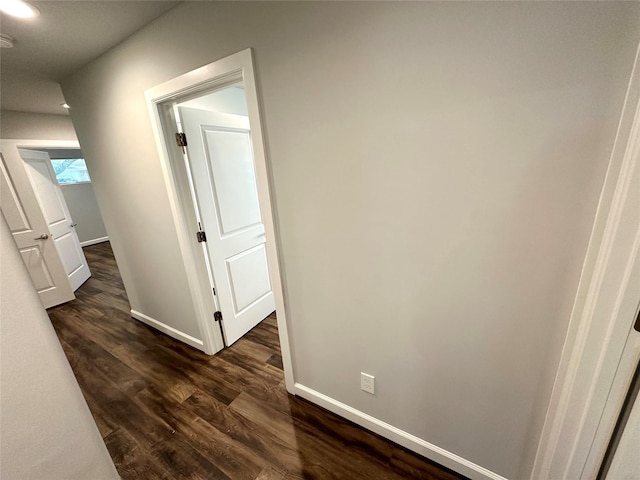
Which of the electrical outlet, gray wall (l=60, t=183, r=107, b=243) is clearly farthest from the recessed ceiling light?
gray wall (l=60, t=183, r=107, b=243)

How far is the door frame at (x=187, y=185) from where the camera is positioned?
1196mm

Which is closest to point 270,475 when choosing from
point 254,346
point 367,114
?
point 254,346

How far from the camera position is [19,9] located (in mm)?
1167

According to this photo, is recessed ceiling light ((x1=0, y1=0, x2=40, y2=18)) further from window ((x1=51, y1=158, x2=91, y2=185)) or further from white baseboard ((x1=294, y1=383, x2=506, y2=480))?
window ((x1=51, y1=158, x2=91, y2=185))

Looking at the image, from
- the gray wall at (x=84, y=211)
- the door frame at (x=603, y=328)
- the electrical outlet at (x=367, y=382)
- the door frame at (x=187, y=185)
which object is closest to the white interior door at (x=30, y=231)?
the door frame at (x=187, y=185)

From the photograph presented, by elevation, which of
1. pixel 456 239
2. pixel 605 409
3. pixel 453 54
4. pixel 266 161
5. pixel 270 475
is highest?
pixel 453 54

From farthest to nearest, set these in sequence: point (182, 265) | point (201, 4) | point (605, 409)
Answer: point (182, 265)
point (201, 4)
point (605, 409)

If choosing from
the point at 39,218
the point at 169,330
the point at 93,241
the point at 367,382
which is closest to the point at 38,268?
the point at 39,218

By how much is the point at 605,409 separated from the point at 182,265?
2307 millimetres

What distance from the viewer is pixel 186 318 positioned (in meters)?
2.15

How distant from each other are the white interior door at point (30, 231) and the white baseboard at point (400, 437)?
3.16 meters

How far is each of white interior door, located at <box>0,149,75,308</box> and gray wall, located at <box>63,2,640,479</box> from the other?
8.98 feet

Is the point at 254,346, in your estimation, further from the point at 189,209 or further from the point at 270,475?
the point at 189,209

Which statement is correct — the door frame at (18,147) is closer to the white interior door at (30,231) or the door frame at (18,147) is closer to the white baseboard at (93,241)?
the white interior door at (30,231)
